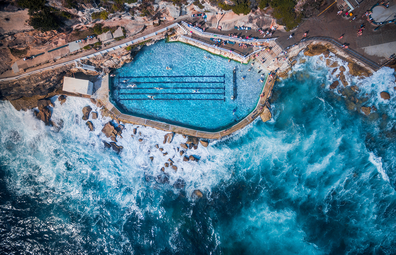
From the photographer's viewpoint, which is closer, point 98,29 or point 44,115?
point 98,29

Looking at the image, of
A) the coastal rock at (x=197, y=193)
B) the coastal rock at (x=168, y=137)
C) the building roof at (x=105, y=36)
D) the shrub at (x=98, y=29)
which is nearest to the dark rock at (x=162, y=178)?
the coastal rock at (x=197, y=193)

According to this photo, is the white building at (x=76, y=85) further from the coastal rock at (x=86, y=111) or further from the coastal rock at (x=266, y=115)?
the coastal rock at (x=266, y=115)

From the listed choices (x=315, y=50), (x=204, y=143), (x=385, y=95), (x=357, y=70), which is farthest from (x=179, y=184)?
(x=385, y=95)

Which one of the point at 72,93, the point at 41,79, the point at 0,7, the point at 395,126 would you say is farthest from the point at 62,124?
the point at 395,126

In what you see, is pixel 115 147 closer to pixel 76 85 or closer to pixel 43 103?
pixel 76 85

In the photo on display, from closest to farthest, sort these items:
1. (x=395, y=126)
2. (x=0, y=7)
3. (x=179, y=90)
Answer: (x=0, y=7) → (x=395, y=126) → (x=179, y=90)

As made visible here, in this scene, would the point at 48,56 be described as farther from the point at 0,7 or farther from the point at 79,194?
the point at 79,194
